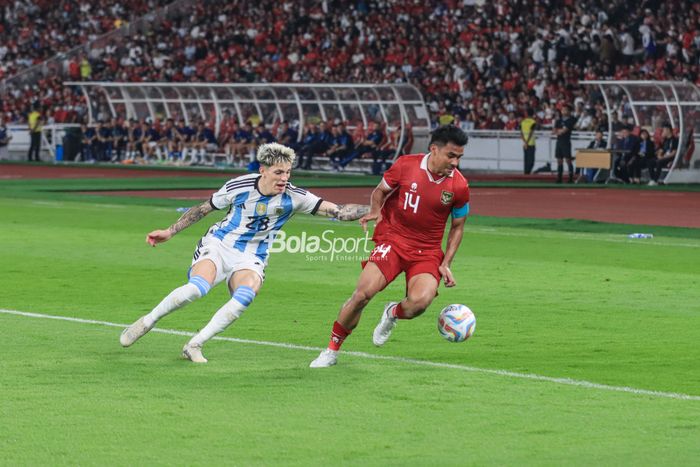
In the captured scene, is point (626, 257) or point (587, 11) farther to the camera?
point (587, 11)

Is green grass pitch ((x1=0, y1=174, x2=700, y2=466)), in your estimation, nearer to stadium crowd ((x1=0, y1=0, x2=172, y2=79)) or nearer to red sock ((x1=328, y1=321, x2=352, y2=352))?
red sock ((x1=328, y1=321, x2=352, y2=352))

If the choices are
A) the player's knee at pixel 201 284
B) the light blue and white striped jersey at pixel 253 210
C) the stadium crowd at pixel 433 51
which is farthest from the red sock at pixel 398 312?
the stadium crowd at pixel 433 51

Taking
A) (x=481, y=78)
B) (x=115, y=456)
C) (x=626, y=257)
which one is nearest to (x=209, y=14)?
(x=481, y=78)

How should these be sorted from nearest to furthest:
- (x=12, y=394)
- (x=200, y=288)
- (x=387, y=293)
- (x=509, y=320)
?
(x=12, y=394), (x=200, y=288), (x=509, y=320), (x=387, y=293)

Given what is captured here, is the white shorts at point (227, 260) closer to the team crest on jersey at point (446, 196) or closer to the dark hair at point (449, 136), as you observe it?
the team crest on jersey at point (446, 196)

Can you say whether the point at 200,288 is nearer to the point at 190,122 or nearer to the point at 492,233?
the point at 492,233

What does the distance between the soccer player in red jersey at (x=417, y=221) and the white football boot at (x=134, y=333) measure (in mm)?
1278

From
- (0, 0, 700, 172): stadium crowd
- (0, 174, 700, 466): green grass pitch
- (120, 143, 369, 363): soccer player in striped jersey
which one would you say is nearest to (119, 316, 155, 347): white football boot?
(120, 143, 369, 363): soccer player in striped jersey

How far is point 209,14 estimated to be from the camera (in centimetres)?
5975

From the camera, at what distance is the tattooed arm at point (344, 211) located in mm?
10602

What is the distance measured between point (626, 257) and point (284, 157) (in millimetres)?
9167

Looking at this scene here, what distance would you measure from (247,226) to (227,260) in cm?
29

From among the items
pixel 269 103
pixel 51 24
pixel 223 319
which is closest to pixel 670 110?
pixel 269 103

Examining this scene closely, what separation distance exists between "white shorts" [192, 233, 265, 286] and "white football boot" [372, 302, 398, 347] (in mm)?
956
